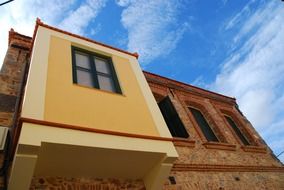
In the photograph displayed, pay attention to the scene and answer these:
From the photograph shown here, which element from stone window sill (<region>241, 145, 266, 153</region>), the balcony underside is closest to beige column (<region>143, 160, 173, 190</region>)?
the balcony underside

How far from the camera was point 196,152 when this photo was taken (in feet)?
22.6

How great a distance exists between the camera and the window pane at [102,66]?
19.5 ft

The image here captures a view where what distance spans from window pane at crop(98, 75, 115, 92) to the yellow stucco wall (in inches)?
9.7

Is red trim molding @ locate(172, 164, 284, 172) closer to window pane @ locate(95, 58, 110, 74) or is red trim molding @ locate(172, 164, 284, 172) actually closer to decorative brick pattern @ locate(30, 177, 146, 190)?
decorative brick pattern @ locate(30, 177, 146, 190)

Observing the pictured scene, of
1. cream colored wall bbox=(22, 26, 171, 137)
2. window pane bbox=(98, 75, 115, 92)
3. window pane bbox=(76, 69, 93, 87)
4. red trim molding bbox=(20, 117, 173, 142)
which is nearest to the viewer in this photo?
red trim molding bbox=(20, 117, 173, 142)

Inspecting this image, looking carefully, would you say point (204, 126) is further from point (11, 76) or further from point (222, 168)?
point (11, 76)

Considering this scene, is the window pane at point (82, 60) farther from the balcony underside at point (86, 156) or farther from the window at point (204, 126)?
the window at point (204, 126)

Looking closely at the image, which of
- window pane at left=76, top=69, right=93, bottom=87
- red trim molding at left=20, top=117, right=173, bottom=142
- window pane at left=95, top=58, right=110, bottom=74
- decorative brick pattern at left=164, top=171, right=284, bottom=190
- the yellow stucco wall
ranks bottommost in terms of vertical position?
decorative brick pattern at left=164, top=171, right=284, bottom=190

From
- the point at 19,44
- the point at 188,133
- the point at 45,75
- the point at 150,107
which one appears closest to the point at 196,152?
the point at 188,133

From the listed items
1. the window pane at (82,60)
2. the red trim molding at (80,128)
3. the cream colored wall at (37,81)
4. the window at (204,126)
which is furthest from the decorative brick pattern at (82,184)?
the window at (204,126)

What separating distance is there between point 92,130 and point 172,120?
4.19 meters

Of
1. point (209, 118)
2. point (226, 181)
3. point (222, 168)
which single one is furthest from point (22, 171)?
point (209, 118)

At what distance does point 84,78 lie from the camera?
5.28 m

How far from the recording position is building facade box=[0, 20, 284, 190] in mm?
3607
